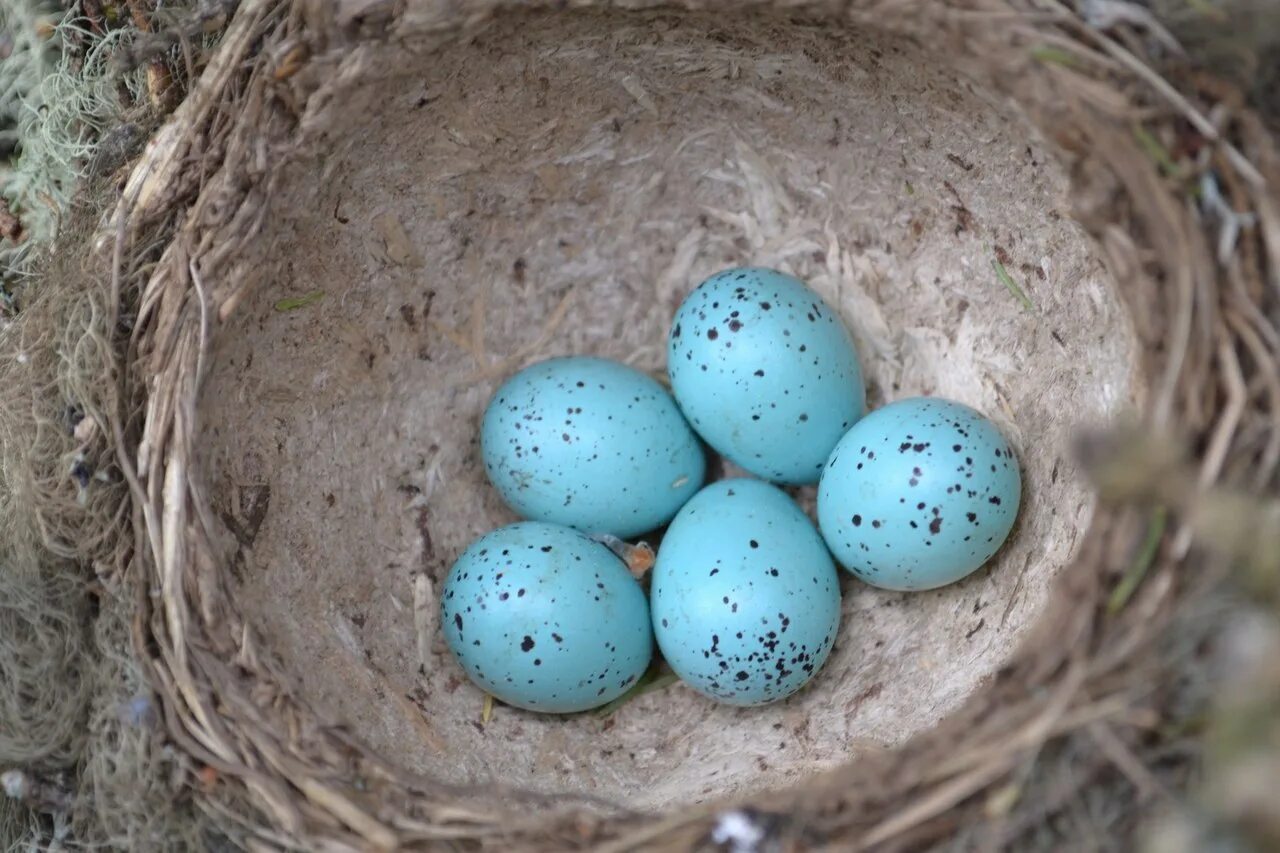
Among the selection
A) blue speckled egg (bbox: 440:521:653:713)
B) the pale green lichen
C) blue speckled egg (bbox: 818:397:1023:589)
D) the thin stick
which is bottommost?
blue speckled egg (bbox: 440:521:653:713)

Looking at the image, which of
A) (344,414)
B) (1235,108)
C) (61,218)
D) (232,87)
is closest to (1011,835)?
(1235,108)

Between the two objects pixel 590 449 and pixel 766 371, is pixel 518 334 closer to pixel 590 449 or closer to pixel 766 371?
pixel 590 449

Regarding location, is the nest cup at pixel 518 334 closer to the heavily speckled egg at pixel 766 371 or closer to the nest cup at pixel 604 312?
the nest cup at pixel 604 312

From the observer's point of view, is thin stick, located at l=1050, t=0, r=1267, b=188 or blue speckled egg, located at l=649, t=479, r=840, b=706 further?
blue speckled egg, located at l=649, t=479, r=840, b=706

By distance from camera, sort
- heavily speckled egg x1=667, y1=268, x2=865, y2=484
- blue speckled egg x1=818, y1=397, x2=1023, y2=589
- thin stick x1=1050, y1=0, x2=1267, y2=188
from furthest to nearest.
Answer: heavily speckled egg x1=667, y1=268, x2=865, y2=484 → blue speckled egg x1=818, y1=397, x2=1023, y2=589 → thin stick x1=1050, y1=0, x2=1267, y2=188

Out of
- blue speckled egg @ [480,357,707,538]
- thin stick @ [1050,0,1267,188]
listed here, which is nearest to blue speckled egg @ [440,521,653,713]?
blue speckled egg @ [480,357,707,538]

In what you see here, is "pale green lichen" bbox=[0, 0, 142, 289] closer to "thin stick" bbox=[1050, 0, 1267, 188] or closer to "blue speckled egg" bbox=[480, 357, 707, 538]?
"blue speckled egg" bbox=[480, 357, 707, 538]

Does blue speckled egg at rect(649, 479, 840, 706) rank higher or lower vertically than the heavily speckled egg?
lower
